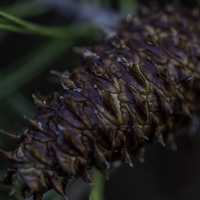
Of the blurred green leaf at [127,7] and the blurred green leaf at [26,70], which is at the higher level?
the blurred green leaf at [26,70]

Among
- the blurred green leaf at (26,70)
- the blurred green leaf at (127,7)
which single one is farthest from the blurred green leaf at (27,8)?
the blurred green leaf at (127,7)

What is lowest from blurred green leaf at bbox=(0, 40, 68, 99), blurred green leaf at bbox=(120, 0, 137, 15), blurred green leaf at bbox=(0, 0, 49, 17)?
blurred green leaf at bbox=(120, 0, 137, 15)

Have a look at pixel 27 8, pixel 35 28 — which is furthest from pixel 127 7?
pixel 35 28

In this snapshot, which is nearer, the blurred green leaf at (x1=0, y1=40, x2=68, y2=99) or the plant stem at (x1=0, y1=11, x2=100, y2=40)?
the plant stem at (x1=0, y1=11, x2=100, y2=40)

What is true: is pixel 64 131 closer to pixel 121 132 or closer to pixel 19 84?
pixel 121 132

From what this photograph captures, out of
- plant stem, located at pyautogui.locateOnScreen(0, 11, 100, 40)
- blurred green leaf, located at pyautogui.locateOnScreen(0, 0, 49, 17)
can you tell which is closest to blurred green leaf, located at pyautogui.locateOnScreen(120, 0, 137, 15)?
plant stem, located at pyautogui.locateOnScreen(0, 11, 100, 40)

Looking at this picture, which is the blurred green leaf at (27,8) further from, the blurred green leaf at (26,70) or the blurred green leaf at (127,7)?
the blurred green leaf at (127,7)

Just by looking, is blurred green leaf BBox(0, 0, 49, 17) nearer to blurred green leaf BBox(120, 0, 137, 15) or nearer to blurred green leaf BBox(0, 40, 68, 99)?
blurred green leaf BBox(0, 40, 68, 99)

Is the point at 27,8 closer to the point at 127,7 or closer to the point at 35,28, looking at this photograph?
the point at 127,7

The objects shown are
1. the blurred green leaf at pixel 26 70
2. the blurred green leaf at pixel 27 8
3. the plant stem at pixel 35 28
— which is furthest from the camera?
the blurred green leaf at pixel 27 8

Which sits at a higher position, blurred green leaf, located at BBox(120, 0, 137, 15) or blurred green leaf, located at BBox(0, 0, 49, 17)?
blurred green leaf, located at BBox(0, 0, 49, 17)

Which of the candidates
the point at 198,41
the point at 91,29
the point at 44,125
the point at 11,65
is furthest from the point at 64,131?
the point at 11,65
